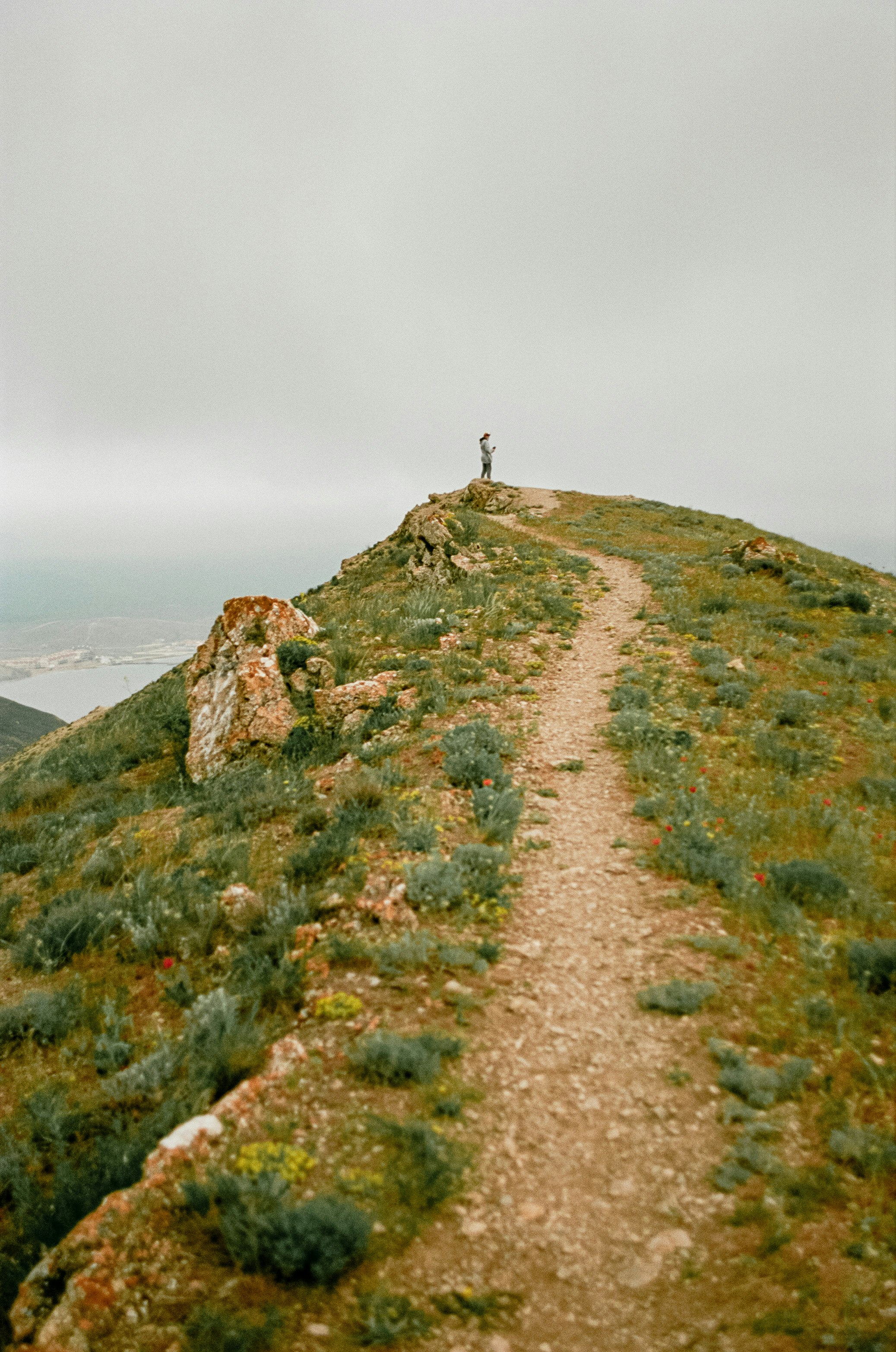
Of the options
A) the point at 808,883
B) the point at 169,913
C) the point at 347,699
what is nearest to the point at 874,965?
the point at 808,883

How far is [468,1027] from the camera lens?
17.3 feet

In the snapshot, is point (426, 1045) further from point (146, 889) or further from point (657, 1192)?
point (146, 889)

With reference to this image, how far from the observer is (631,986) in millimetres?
5695

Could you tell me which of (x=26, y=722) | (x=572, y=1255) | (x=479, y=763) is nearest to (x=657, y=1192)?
(x=572, y=1255)

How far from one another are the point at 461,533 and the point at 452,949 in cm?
2211

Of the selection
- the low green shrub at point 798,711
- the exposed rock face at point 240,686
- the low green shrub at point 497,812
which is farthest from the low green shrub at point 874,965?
the exposed rock face at point 240,686

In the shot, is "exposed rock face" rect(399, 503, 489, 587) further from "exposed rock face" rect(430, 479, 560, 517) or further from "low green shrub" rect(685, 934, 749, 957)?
"low green shrub" rect(685, 934, 749, 957)

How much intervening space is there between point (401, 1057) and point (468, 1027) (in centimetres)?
78

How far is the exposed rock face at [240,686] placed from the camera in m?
12.6

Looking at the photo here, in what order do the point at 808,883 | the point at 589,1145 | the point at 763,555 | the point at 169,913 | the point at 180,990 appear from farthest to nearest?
the point at 763,555 → the point at 169,913 → the point at 808,883 → the point at 180,990 → the point at 589,1145

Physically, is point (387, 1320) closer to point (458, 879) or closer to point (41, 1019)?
point (458, 879)

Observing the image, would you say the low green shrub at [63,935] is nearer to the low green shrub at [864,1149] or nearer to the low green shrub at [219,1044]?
the low green shrub at [219,1044]

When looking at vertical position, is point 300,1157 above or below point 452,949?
below

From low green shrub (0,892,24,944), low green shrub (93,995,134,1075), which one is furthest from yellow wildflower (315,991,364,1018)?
low green shrub (0,892,24,944)
